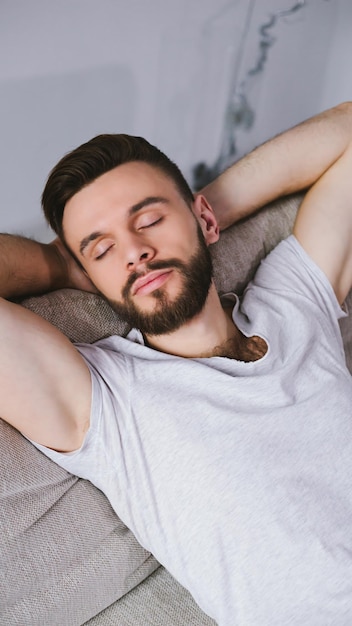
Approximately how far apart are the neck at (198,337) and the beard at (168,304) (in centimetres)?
3

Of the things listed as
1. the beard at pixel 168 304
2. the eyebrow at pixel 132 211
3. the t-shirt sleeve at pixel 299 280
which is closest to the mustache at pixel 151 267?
the beard at pixel 168 304

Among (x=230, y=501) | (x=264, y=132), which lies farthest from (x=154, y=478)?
(x=264, y=132)

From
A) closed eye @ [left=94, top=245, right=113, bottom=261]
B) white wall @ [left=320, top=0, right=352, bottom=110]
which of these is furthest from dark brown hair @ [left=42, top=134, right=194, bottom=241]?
white wall @ [left=320, top=0, right=352, bottom=110]

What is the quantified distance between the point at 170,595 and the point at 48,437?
1.50ft

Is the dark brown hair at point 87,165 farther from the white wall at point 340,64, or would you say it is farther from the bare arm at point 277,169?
the white wall at point 340,64

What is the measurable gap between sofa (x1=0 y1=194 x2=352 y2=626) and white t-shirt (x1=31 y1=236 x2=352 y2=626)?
50 millimetres

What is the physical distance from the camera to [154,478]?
4.14 feet

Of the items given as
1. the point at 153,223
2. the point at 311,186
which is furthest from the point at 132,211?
the point at 311,186

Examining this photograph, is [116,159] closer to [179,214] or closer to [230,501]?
[179,214]

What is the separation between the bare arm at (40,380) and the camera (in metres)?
1.15

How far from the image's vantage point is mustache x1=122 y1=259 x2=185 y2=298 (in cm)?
136

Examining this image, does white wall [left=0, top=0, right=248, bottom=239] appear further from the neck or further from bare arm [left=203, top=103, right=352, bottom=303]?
the neck

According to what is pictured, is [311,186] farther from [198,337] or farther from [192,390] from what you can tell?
[192,390]

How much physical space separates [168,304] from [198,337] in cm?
12
